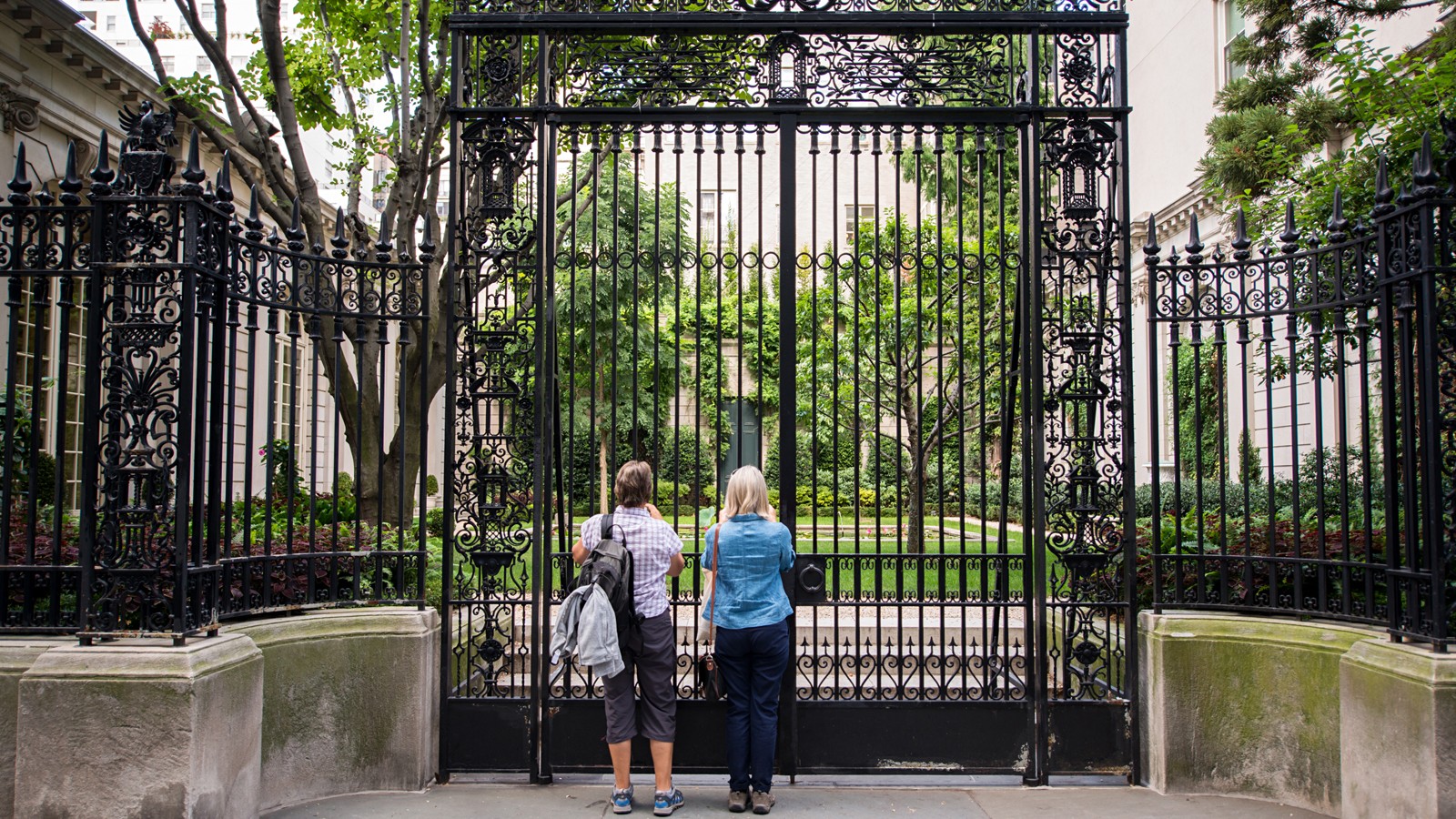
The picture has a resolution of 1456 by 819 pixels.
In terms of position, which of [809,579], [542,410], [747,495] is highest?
[542,410]

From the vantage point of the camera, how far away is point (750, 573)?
575 centimetres

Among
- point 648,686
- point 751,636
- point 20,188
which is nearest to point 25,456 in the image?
point 20,188

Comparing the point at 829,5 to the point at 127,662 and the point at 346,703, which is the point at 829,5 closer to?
the point at 346,703

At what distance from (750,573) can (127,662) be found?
10.5 ft

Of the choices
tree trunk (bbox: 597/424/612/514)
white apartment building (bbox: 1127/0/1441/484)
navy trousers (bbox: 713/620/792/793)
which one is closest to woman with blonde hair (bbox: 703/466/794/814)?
navy trousers (bbox: 713/620/792/793)

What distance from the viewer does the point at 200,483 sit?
17.4ft

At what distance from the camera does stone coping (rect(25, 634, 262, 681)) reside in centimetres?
487

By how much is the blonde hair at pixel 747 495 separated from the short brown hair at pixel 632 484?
0.50 meters

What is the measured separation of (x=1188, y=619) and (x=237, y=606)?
5813 millimetres

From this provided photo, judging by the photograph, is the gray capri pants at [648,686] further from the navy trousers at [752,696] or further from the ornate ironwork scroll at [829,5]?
the ornate ironwork scroll at [829,5]

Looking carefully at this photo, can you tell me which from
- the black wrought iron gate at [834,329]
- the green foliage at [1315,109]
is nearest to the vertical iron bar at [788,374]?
the black wrought iron gate at [834,329]

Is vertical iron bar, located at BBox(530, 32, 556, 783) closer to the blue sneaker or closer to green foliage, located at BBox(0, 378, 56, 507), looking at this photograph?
the blue sneaker

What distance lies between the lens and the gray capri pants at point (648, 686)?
5.77 metres

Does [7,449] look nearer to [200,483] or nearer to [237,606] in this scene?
[200,483]
